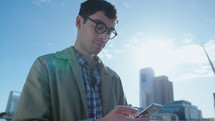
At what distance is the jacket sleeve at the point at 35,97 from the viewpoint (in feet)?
5.98

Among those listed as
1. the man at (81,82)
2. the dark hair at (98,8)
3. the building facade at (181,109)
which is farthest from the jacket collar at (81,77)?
the building facade at (181,109)

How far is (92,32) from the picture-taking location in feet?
9.07

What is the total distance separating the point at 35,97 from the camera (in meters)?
1.95

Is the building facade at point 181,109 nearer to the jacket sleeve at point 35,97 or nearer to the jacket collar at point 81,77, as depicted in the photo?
the jacket collar at point 81,77

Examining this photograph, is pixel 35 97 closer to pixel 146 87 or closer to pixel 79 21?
pixel 79 21

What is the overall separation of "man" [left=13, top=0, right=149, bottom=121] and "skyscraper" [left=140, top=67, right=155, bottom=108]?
14669cm

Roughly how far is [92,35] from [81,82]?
29.1 inches

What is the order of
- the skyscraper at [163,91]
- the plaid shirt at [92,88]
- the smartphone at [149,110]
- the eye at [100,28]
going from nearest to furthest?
the smartphone at [149,110], the plaid shirt at [92,88], the eye at [100,28], the skyscraper at [163,91]

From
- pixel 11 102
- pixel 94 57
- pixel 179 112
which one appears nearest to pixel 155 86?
pixel 179 112

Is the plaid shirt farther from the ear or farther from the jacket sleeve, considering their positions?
the jacket sleeve

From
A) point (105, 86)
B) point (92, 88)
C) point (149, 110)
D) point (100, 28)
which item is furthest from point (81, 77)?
point (149, 110)

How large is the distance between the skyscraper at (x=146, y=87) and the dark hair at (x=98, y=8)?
14678cm

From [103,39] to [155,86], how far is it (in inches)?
6039

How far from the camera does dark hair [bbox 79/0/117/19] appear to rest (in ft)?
9.53
